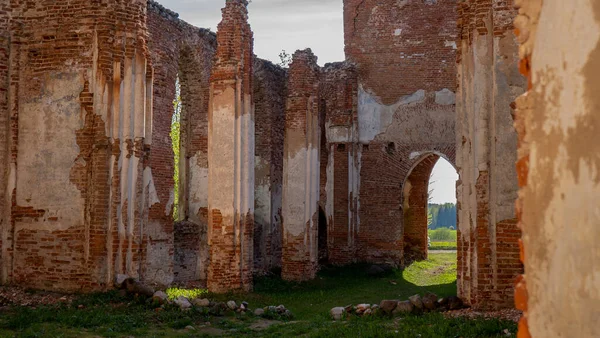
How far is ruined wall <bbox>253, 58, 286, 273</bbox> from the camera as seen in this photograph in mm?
17578

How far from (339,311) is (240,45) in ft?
21.3

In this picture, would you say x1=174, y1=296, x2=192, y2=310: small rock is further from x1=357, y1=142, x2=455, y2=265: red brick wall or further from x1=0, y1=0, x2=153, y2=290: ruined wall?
x1=357, y1=142, x2=455, y2=265: red brick wall

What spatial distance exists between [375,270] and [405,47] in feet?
21.8

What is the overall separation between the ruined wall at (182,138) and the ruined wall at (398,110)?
5.32m

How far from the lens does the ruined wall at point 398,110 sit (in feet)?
62.6

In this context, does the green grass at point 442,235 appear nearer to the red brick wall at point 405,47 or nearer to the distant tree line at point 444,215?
the distant tree line at point 444,215

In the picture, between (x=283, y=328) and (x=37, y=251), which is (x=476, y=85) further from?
(x=37, y=251)

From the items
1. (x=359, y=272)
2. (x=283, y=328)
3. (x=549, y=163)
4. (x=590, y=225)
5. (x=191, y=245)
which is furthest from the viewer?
(x=359, y=272)

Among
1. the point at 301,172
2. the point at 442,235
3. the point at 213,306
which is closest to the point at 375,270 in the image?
the point at 301,172

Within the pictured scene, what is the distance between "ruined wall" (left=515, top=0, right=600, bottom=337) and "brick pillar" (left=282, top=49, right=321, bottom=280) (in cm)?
1307

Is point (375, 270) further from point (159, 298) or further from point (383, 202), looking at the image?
point (159, 298)

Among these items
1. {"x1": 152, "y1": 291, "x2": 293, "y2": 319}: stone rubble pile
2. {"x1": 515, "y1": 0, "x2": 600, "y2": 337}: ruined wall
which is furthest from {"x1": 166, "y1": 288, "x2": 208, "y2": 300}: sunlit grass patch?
{"x1": 515, "y1": 0, "x2": 600, "y2": 337}: ruined wall

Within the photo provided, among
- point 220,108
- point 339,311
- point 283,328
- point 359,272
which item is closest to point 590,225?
point 283,328

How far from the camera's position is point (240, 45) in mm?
13656
